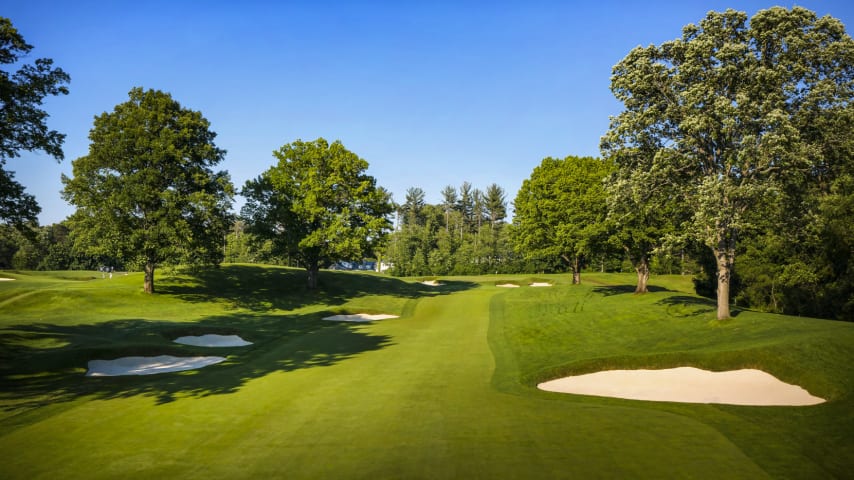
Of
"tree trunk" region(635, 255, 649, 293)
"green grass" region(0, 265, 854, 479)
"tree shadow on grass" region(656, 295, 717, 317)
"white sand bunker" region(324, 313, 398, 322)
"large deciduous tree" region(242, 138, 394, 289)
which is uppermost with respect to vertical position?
"large deciduous tree" region(242, 138, 394, 289)

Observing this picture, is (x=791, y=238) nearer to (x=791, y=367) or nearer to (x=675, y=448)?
(x=791, y=367)

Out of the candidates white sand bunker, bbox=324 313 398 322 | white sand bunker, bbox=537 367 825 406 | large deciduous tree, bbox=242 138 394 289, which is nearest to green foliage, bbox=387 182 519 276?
large deciduous tree, bbox=242 138 394 289

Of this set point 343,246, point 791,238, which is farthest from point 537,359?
point 343,246

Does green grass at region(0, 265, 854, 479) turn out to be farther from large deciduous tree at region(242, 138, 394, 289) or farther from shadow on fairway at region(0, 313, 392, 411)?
large deciduous tree at region(242, 138, 394, 289)

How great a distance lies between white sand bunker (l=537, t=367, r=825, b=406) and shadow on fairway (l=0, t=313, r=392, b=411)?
35.2ft

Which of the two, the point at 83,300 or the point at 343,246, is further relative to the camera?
the point at 343,246

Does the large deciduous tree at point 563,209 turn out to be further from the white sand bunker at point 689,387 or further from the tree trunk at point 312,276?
the white sand bunker at point 689,387

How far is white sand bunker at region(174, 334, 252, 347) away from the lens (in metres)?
26.5

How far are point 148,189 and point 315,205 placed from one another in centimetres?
1421

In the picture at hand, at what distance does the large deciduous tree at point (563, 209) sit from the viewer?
141 ft

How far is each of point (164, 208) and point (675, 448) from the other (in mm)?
40481

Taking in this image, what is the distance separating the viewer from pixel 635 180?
26203 mm

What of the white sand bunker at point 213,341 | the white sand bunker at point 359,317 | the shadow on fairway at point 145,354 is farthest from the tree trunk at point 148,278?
the white sand bunker at point 213,341

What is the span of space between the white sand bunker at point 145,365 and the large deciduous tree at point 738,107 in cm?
2432
